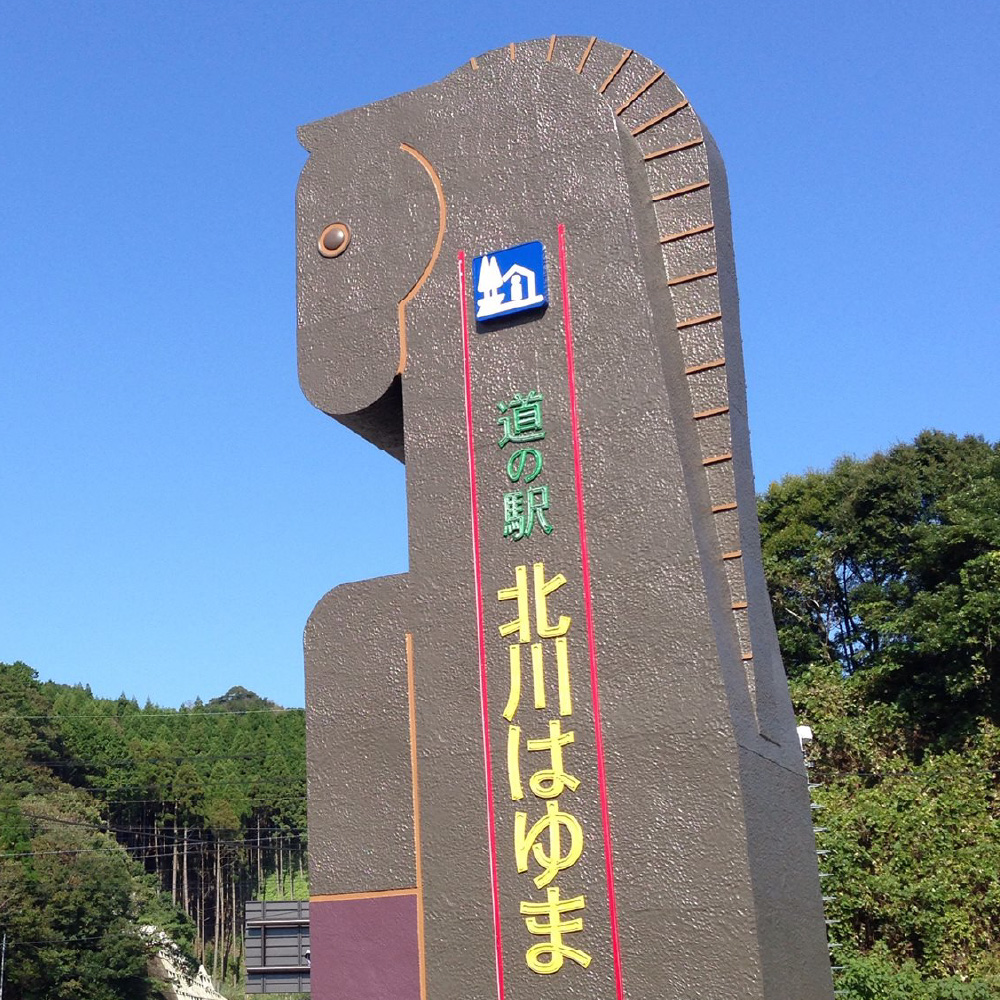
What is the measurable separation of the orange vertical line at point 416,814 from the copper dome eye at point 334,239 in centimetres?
235

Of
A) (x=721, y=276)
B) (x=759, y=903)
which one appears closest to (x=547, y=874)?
(x=759, y=903)

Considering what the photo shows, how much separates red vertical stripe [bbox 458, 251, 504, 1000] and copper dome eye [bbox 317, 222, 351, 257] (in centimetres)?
80

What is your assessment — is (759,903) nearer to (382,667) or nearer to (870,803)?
(382,667)

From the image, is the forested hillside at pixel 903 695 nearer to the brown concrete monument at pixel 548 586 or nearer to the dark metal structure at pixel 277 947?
the dark metal structure at pixel 277 947

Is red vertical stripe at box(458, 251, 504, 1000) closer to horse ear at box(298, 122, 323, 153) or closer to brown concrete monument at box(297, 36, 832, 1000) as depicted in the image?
brown concrete monument at box(297, 36, 832, 1000)

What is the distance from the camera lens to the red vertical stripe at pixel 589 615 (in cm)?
638

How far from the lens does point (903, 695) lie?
18531mm

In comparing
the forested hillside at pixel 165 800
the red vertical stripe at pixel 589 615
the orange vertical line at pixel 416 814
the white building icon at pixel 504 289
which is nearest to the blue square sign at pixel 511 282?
the white building icon at pixel 504 289

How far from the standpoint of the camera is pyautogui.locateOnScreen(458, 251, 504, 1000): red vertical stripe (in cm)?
668

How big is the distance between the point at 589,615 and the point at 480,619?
0.62 meters

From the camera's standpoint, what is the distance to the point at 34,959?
96.8 ft

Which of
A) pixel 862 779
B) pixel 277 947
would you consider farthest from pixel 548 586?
pixel 862 779

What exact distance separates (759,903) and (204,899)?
134ft

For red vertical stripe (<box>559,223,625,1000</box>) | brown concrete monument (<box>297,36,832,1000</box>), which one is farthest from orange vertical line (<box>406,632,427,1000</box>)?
red vertical stripe (<box>559,223,625,1000</box>)
